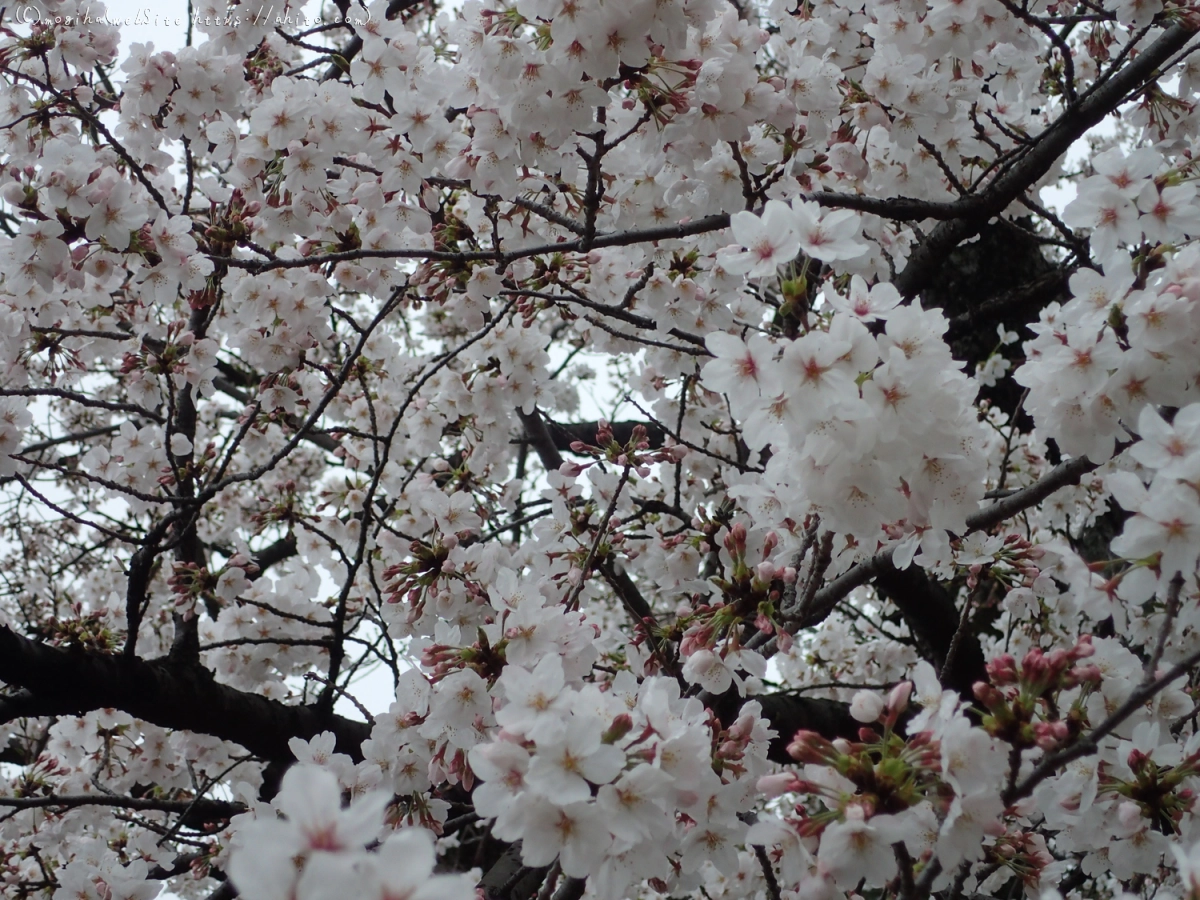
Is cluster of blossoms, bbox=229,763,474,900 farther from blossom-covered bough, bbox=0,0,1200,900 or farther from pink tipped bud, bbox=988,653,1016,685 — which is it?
pink tipped bud, bbox=988,653,1016,685

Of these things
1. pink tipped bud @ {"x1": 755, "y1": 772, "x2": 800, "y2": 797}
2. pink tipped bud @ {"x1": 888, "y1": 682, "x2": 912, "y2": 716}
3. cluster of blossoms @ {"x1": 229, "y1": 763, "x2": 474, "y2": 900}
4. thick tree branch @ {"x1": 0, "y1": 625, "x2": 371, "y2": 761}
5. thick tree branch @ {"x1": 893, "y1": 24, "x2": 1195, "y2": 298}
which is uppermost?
thick tree branch @ {"x1": 893, "y1": 24, "x2": 1195, "y2": 298}

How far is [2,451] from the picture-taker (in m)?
3.00

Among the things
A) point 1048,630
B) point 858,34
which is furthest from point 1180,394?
point 1048,630

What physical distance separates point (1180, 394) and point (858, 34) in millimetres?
→ 2230

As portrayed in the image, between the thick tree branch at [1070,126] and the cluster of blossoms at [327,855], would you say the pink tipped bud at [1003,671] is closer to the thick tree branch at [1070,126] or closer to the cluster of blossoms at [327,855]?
the cluster of blossoms at [327,855]

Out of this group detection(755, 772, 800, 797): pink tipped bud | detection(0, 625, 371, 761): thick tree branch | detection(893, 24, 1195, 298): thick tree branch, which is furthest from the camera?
detection(893, 24, 1195, 298): thick tree branch

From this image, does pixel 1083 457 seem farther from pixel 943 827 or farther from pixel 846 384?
pixel 943 827

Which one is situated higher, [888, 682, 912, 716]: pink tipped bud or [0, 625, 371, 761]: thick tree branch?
[0, 625, 371, 761]: thick tree branch

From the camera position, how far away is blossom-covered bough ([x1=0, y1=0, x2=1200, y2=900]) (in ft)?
4.28

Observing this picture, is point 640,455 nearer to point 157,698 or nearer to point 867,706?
point 867,706

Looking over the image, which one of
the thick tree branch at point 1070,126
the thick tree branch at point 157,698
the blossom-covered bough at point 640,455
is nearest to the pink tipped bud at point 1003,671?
the blossom-covered bough at point 640,455

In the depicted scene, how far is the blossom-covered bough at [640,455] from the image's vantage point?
1.30 meters

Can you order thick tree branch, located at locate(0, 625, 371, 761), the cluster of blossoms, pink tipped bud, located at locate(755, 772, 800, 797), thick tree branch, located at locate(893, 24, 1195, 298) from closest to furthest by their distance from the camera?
the cluster of blossoms < pink tipped bud, located at locate(755, 772, 800, 797) < thick tree branch, located at locate(0, 625, 371, 761) < thick tree branch, located at locate(893, 24, 1195, 298)

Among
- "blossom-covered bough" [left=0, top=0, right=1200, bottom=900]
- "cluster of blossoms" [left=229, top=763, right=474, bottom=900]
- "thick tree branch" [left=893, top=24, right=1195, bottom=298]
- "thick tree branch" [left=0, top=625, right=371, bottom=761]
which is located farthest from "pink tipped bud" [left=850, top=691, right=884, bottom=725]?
"thick tree branch" [left=0, top=625, right=371, bottom=761]
